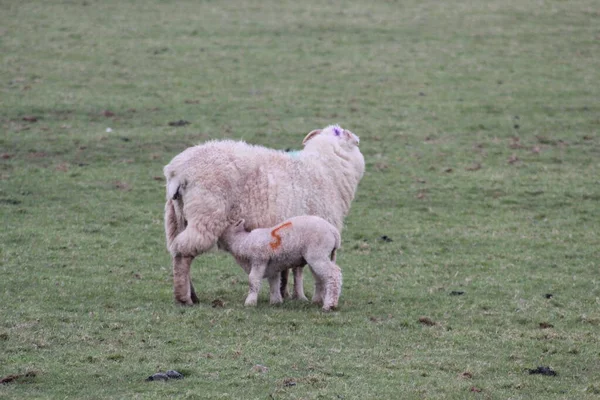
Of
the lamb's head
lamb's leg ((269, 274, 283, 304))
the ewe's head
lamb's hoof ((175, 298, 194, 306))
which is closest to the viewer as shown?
lamb's hoof ((175, 298, 194, 306))

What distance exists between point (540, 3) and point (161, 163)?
58.3 ft

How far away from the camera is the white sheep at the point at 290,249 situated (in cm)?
959

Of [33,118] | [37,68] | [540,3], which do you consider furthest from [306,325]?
[540,3]

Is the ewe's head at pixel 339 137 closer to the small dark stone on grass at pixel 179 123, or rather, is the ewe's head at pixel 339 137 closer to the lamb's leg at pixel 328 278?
the lamb's leg at pixel 328 278

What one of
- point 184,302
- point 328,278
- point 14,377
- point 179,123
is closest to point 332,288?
point 328,278

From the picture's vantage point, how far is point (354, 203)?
15492 mm

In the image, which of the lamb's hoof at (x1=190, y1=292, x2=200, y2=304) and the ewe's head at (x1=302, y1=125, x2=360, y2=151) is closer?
the lamb's hoof at (x1=190, y1=292, x2=200, y2=304)

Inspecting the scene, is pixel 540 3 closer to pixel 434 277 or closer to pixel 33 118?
pixel 33 118

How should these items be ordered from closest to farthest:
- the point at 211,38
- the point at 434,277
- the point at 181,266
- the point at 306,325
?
the point at 306,325
the point at 181,266
the point at 434,277
the point at 211,38

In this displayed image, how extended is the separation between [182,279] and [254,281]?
0.77m

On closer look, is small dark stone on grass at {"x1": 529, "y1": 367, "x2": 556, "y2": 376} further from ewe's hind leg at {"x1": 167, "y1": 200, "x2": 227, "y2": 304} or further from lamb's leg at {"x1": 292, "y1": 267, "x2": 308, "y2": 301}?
ewe's hind leg at {"x1": 167, "y1": 200, "x2": 227, "y2": 304}

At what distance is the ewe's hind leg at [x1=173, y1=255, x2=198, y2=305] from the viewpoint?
9.77 metres

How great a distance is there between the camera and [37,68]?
2250cm

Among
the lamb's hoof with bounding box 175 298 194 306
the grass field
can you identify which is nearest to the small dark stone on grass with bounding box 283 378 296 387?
the grass field
